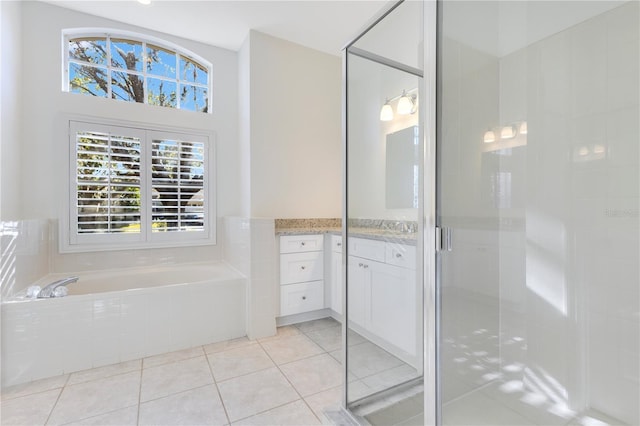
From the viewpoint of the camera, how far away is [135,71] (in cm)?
302

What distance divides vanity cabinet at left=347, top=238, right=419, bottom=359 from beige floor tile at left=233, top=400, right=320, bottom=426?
526mm

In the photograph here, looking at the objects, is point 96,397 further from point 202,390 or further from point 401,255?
point 401,255

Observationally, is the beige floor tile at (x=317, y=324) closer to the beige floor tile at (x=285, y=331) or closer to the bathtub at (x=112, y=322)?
the beige floor tile at (x=285, y=331)

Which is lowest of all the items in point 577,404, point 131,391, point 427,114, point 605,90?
point 131,391

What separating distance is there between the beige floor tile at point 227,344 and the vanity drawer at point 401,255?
4.83 feet

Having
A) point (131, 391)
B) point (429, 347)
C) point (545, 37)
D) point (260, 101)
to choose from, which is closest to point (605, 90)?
point (545, 37)

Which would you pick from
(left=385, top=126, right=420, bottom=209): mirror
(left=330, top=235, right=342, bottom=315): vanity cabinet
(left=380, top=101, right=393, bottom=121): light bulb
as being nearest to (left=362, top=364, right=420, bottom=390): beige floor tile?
(left=385, top=126, right=420, bottom=209): mirror

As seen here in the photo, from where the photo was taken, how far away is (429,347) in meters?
1.19

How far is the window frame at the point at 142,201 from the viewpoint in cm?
267

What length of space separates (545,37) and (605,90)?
1.30 feet

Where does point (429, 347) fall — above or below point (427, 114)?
below

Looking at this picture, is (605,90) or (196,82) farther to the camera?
(196,82)

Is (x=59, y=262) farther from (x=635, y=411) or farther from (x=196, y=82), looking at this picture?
(x=635, y=411)

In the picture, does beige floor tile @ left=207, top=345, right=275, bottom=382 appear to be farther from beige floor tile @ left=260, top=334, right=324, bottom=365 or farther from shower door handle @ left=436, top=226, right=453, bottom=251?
shower door handle @ left=436, top=226, right=453, bottom=251
